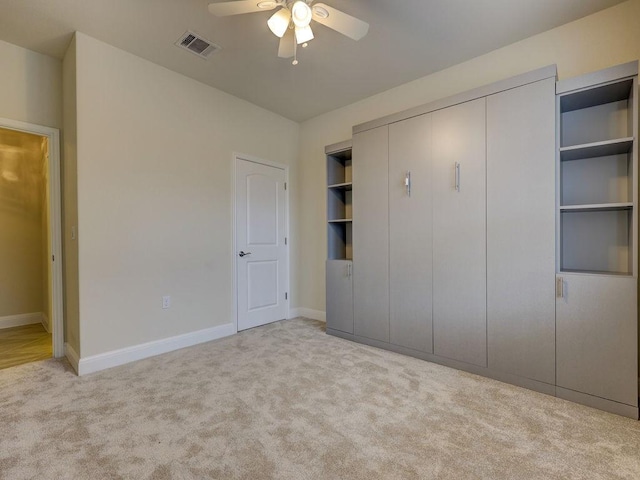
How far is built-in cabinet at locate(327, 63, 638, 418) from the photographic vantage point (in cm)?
197

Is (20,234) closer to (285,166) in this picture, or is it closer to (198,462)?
(285,166)

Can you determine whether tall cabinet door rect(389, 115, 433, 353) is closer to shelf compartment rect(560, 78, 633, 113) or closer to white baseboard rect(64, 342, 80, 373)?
shelf compartment rect(560, 78, 633, 113)

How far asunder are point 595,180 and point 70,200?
4.29 m

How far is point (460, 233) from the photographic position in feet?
8.36

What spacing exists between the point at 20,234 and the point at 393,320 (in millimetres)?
4968

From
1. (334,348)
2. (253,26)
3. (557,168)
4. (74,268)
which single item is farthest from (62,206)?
(557,168)

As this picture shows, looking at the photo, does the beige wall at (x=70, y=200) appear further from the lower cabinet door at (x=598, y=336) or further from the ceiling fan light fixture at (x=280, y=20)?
the lower cabinet door at (x=598, y=336)

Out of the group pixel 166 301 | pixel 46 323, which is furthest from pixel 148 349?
pixel 46 323

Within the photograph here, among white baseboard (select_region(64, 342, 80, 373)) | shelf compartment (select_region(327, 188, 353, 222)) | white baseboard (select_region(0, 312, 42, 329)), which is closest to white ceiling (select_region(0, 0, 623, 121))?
shelf compartment (select_region(327, 188, 353, 222))

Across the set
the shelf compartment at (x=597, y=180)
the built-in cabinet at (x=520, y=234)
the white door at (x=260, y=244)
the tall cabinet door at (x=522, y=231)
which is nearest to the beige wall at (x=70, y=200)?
the white door at (x=260, y=244)

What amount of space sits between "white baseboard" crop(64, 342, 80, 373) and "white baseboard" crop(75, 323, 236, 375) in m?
0.11

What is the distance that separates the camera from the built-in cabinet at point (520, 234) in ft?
6.48

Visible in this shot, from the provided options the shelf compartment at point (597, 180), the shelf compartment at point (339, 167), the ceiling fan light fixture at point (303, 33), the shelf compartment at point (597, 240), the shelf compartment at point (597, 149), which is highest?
the ceiling fan light fixture at point (303, 33)

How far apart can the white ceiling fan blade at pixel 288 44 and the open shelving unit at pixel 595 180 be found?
1.91m
